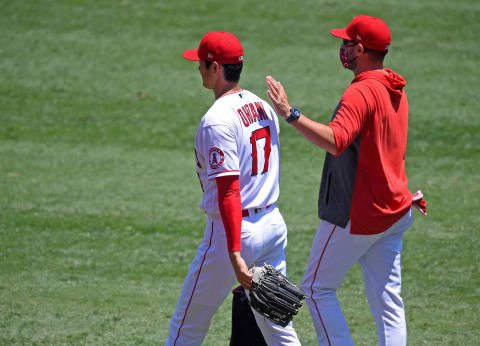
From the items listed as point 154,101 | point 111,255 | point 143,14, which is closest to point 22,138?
point 154,101

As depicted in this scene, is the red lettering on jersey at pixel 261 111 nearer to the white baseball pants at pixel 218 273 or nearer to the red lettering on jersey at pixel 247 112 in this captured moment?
the red lettering on jersey at pixel 247 112

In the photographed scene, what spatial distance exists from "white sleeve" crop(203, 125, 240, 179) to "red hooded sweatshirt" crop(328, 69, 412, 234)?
58 centimetres

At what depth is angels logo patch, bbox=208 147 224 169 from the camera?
11.8 feet

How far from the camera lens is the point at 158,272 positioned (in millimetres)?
6121

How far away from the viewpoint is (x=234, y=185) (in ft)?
11.8

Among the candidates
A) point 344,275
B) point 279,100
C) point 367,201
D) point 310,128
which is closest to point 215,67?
point 279,100

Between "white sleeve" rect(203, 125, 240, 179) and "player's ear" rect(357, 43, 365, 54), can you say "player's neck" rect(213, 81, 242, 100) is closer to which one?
"white sleeve" rect(203, 125, 240, 179)

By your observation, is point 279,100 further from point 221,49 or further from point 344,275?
point 344,275

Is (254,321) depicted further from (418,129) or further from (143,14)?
(143,14)

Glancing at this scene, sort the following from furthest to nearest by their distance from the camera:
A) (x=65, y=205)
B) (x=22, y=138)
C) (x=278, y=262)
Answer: (x=22, y=138)
(x=65, y=205)
(x=278, y=262)

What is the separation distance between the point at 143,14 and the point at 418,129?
6.13m

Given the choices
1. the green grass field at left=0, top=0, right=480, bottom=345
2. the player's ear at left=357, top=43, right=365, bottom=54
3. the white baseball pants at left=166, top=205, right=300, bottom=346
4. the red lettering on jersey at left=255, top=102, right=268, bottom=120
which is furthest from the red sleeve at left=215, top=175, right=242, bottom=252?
the green grass field at left=0, top=0, right=480, bottom=345

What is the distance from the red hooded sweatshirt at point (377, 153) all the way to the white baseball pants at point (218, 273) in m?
0.48

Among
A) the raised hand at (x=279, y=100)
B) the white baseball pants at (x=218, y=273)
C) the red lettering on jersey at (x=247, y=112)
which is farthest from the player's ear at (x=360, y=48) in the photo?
the white baseball pants at (x=218, y=273)
